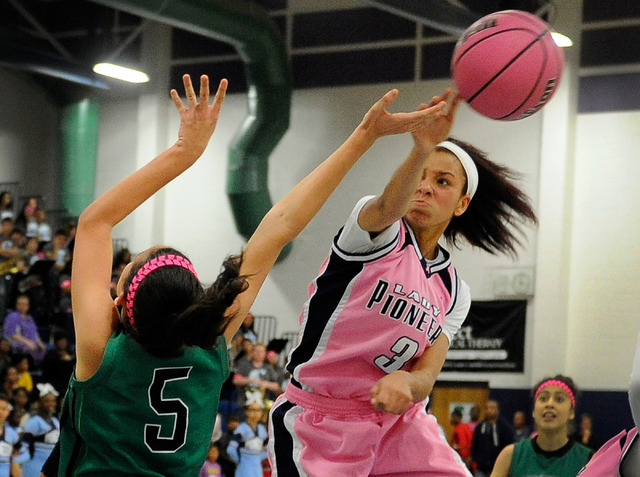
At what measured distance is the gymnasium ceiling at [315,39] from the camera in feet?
53.0

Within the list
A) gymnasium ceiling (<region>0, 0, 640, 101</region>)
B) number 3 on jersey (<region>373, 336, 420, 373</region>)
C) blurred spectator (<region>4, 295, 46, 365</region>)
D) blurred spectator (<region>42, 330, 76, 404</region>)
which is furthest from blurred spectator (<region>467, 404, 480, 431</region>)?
number 3 on jersey (<region>373, 336, 420, 373</region>)

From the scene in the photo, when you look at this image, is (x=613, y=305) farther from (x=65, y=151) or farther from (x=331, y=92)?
(x=65, y=151)

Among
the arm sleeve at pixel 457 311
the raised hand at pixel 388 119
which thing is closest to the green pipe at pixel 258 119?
the arm sleeve at pixel 457 311

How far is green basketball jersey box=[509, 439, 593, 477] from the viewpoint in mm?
5566

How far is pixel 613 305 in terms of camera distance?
16094mm

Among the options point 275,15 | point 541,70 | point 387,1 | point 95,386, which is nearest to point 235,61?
point 275,15

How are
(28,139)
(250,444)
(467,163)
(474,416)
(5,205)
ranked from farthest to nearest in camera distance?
(28,139) < (5,205) < (474,416) < (250,444) < (467,163)

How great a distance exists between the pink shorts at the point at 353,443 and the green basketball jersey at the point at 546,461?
1.82 meters

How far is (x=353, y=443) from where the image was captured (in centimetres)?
376

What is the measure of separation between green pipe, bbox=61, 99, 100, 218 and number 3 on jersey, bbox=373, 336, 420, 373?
17085 millimetres

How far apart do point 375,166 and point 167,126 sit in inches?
180

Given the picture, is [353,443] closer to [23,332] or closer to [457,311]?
[457,311]

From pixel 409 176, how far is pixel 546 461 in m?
2.79

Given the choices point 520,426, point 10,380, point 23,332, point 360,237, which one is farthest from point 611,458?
point 520,426
